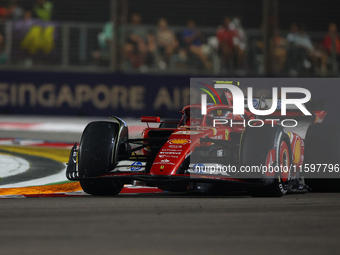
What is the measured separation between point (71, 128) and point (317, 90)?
23.1ft

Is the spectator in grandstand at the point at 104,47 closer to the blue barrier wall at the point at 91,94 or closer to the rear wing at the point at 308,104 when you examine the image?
the blue barrier wall at the point at 91,94

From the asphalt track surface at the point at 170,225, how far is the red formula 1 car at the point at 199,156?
213 mm

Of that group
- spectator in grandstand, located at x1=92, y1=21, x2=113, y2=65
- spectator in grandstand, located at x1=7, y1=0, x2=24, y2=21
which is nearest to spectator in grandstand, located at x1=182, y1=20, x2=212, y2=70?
spectator in grandstand, located at x1=92, y1=21, x2=113, y2=65

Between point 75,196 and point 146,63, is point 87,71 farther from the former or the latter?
point 75,196

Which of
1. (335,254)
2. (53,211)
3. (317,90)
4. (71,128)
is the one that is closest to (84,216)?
(53,211)

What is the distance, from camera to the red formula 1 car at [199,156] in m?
6.29

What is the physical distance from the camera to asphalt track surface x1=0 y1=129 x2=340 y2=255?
161 inches

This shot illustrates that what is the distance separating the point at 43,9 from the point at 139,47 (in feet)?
8.34

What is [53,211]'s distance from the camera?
546cm

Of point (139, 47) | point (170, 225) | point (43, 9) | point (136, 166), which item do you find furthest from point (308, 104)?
point (43, 9)

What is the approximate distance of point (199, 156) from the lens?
257 inches

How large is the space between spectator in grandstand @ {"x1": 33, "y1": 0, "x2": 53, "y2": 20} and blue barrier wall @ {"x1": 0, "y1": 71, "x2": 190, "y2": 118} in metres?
1.35

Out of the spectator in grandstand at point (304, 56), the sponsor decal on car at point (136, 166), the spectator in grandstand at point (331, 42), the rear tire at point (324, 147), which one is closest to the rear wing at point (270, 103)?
the rear tire at point (324, 147)

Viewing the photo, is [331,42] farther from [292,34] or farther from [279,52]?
[279,52]
